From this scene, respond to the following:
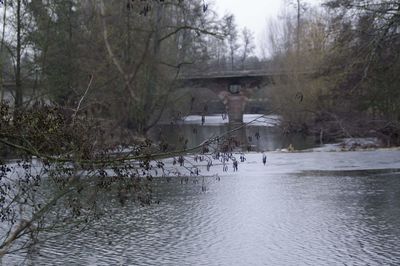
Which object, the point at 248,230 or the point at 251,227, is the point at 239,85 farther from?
the point at 248,230

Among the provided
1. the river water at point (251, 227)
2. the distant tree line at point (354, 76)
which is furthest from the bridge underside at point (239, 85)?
the river water at point (251, 227)

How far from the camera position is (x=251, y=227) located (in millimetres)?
11453

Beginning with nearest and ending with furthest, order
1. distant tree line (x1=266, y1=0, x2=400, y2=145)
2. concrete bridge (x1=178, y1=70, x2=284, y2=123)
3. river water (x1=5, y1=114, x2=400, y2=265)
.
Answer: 1. river water (x1=5, y1=114, x2=400, y2=265)
2. distant tree line (x1=266, y1=0, x2=400, y2=145)
3. concrete bridge (x1=178, y1=70, x2=284, y2=123)

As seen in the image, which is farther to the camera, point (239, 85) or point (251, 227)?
point (239, 85)

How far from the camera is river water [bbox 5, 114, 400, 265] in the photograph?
916 cm

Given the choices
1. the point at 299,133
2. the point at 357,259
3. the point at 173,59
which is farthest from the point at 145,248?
the point at 299,133

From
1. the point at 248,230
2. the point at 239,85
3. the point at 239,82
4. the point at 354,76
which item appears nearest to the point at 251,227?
the point at 248,230

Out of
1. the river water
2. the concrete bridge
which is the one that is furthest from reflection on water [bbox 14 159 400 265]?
the concrete bridge

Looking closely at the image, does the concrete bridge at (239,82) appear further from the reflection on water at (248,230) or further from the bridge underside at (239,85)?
the reflection on water at (248,230)

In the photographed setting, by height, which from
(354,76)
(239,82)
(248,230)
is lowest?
(248,230)

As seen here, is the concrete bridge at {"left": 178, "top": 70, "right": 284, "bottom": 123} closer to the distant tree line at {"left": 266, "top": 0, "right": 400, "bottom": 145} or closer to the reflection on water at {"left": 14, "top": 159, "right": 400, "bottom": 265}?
the distant tree line at {"left": 266, "top": 0, "right": 400, "bottom": 145}

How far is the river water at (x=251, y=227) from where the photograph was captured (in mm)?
9156

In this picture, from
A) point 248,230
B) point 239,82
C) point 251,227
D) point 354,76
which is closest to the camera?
point 248,230

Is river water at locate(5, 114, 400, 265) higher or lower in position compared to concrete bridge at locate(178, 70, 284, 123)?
lower
